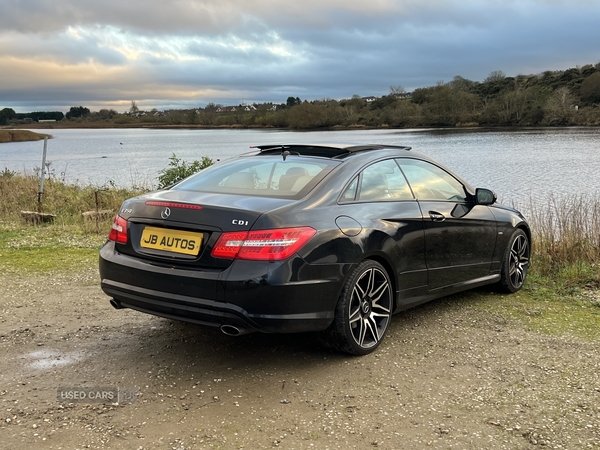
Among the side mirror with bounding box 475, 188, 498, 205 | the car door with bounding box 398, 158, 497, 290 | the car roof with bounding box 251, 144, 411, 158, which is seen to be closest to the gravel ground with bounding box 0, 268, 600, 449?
the car door with bounding box 398, 158, 497, 290

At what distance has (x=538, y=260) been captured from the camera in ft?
24.4

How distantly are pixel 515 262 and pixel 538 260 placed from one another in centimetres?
166

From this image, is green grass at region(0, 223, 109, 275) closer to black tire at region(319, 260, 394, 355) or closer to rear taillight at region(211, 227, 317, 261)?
rear taillight at region(211, 227, 317, 261)

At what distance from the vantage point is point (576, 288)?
6.24 m

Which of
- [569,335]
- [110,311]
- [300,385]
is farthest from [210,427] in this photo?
[569,335]

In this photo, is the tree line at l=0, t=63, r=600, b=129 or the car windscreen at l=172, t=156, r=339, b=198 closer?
the car windscreen at l=172, t=156, r=339, b=198

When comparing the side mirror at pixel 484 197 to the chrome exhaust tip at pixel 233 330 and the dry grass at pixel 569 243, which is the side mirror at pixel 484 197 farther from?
the chrome exhaust tip at pixel 233 330

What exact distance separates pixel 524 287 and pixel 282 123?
75156 mm

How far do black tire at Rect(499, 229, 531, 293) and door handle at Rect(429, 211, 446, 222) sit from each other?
132 centimetres

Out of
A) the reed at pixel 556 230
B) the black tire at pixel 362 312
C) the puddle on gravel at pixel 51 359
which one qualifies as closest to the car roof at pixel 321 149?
the black tire at pixel 362 312

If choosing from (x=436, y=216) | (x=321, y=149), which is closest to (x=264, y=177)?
(x=321, y=149)

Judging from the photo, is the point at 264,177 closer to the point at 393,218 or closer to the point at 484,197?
the point at 393,218

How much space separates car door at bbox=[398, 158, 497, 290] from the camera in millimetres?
4730

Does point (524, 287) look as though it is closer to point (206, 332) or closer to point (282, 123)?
point (206, 332)
